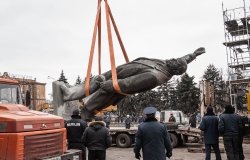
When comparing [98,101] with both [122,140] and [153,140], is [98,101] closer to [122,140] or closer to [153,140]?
[153,140]

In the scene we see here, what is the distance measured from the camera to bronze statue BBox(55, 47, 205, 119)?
999 cm

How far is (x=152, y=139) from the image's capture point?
23.6 ft

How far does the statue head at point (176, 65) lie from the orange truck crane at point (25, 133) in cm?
340

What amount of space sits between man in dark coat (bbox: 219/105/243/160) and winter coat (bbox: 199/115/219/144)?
56cm

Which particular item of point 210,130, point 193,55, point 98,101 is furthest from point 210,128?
point 98,101

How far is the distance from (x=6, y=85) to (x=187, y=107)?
5319 cm

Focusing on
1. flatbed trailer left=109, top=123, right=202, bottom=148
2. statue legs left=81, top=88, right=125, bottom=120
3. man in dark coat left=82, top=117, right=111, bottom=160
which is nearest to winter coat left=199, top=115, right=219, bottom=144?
statue legs left=81, top=88, right=125, bottom=120

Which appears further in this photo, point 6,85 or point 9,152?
point 6,85

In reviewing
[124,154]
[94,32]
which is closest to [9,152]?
[94,32]

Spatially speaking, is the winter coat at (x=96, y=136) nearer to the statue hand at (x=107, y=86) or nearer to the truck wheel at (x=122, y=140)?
the statue hand at (x=107, y=86)

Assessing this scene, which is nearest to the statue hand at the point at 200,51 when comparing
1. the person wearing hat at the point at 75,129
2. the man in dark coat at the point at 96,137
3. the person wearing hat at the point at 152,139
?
the man in dark coat at the point at 96,137

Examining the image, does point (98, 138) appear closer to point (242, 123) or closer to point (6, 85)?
point (6, 85)

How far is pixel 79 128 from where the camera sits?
9.45 m

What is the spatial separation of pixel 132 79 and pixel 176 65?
120 cm
